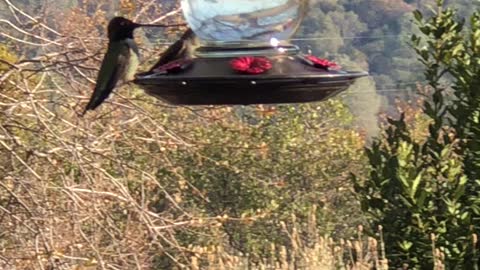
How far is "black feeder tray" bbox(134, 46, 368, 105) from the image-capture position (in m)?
1.92

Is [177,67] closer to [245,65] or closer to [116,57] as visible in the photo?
[245,65]

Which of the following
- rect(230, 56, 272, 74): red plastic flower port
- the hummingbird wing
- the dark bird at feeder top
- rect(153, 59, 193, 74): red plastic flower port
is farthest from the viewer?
the dark bird at feeder top

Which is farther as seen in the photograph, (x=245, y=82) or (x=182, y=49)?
(x=182, y=49)

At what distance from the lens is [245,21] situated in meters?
2.09

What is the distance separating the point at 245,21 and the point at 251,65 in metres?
0.20

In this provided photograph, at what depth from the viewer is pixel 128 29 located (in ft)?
7.89

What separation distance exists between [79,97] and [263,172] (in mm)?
→ 4430

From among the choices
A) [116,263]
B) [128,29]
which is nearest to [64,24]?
[116,263]

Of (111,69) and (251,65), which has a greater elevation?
(251,65)

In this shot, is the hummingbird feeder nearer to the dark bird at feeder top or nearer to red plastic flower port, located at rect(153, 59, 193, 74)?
red plastic flower port, located at rect(153, 59, 193, 74)

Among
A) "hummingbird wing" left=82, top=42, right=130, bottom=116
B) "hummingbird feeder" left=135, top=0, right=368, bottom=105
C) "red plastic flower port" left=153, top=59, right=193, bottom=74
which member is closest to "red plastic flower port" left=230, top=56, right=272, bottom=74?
"hummingbird feeder" left=135, top=0, right=368, bottom=105

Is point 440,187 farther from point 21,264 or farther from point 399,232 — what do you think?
→ point 21,264

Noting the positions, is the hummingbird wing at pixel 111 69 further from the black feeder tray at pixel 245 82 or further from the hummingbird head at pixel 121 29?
the black feeder tray at pixel 245 82

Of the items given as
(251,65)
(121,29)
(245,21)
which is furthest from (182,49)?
(251,65)
